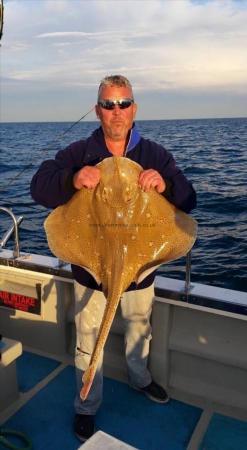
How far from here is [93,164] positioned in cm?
322

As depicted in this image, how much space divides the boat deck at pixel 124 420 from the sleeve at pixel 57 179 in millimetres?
1859

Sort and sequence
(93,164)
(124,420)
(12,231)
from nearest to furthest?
(93,164), (124,420), (12,231)

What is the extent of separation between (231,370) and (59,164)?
227cm

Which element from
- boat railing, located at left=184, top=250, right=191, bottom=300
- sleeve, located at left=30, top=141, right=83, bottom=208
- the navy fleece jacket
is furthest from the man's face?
boat railing, located at left=184, top=250, right=191, bottom=300

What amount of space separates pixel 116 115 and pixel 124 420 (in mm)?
2508

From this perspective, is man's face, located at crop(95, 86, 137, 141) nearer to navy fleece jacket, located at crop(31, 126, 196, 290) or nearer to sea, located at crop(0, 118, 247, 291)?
navy fleece jacket, located at crop(31, 126, 196, 290)

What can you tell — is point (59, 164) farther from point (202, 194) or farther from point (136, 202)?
point (202, 194)

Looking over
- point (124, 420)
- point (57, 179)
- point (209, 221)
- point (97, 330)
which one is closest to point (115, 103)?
point (57, 179)

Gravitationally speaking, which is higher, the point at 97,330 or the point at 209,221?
the point at 97,330

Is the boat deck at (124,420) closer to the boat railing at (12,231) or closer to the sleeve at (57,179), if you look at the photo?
the boat railing at (12,231)

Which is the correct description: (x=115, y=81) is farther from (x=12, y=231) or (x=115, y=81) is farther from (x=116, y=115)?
(x=12, y=231)

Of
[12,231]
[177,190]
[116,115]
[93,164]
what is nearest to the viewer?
[177,190]

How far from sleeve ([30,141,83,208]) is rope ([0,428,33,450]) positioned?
1.76 m

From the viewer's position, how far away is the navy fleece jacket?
116 inches
